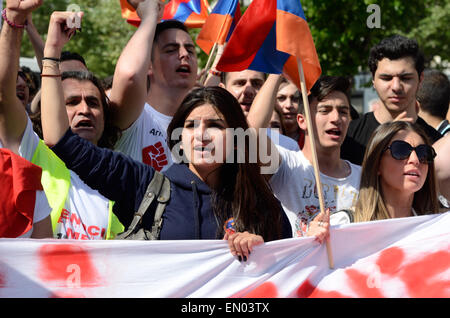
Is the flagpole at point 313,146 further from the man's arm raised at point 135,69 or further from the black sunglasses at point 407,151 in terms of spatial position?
the man's arm raised at point 135,69

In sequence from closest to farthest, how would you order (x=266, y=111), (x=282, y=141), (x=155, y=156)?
(x=266, y=111) → (x=155, y=156) → (x=282, y=141)

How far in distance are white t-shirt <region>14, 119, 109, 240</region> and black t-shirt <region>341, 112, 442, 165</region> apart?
6.41 ft

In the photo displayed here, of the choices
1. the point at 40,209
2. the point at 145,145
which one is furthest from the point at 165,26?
the point at 40,209

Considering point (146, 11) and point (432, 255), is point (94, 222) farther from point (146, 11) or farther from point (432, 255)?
point (432, 255)

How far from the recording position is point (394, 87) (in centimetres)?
491

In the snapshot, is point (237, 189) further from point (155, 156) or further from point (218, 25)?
point (218, 25)

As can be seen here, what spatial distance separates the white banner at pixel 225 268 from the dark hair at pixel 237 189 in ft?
0.45

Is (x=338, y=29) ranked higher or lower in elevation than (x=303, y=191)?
higher

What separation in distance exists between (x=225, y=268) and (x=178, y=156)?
0.66 meters

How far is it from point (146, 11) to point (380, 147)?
152 cm

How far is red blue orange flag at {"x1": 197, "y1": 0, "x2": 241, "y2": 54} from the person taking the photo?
4.63 meters

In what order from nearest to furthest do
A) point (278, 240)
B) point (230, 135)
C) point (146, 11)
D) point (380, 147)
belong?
point (278, 240) → point (230, 135) → point (380, 147) → point (146, 11)

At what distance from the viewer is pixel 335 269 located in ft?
10.3
